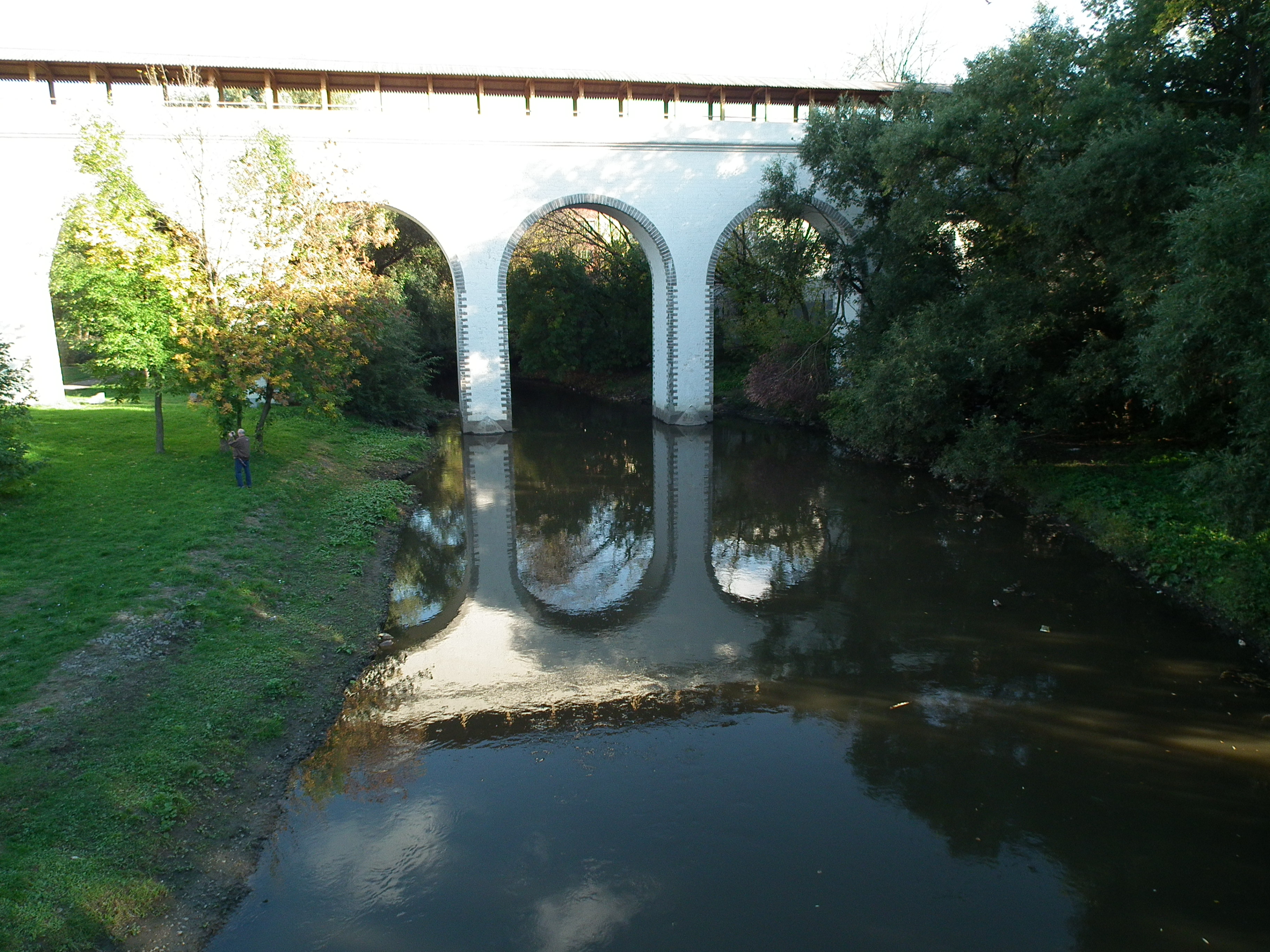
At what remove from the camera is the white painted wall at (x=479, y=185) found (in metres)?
18.1

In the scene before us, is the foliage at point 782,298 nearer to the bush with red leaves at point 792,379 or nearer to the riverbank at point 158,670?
the bush with red leaves at point 792,379

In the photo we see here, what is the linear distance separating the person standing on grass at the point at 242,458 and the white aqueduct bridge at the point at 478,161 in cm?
658

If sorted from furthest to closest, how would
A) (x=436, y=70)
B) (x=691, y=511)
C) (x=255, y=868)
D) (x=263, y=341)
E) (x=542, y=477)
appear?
(x=436, y=70), (x=542, y=477), (x=691, y=511), (x=263, y=341), (x=255, y=868)

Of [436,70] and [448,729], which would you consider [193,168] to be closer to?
[436,70]

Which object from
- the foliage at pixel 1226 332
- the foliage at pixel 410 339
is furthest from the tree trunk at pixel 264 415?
the foliage at pixel 1226 332

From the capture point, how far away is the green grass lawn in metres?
9.11

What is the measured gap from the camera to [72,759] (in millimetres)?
5957

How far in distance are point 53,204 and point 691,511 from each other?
49.7ft

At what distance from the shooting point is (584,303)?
97.5 feet

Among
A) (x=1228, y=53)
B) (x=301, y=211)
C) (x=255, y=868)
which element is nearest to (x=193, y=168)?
(x=301, y=211)

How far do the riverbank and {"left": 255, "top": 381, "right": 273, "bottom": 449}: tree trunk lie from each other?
122 centimetres

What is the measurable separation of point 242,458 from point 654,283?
43.2ft

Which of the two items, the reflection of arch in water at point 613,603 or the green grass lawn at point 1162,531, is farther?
the reflection of arch in water at point 613,603

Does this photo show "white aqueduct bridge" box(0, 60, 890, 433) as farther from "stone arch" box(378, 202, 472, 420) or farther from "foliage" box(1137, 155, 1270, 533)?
"foliage" box(1137, 155, 1270, 533)
